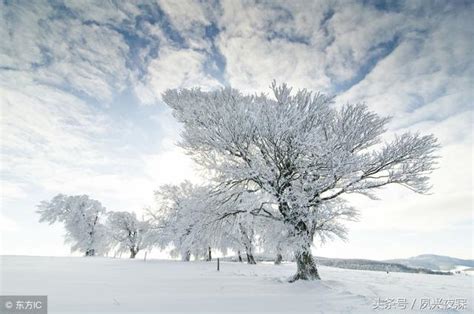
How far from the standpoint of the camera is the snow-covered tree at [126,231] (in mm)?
44219

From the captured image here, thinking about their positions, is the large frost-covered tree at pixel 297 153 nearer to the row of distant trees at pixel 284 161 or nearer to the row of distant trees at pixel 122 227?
the row of distant trees at pixel 284 161

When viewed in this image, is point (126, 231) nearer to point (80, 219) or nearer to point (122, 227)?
point (122, 227)

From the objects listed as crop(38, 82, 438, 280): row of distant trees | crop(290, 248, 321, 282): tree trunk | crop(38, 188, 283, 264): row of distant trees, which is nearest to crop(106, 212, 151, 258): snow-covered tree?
crop(38, 188, 283, 264): row of distant trees

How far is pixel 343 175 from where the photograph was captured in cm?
1185

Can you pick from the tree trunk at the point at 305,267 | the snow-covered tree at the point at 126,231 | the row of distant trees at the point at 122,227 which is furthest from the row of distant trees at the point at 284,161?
the snow-covered tree at the point at 126,231

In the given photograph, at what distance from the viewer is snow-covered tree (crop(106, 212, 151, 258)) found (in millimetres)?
44219

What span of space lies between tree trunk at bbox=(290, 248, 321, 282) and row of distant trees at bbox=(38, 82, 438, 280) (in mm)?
43

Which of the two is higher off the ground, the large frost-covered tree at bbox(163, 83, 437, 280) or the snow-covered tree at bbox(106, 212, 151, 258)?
the large frost-covered tree at bbox(163, 83, 437, 280)

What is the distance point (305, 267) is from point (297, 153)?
216 inches

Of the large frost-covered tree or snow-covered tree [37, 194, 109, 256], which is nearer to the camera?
the large frost-covered tree

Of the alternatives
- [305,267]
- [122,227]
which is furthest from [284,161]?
[122,227]

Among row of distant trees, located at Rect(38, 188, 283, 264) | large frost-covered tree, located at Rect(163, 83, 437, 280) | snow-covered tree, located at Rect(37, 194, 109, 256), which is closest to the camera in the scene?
large frost-covered tree, located at Rect(163, 83, 437, 280)

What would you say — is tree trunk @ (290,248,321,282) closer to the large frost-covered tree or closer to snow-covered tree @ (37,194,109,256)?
the large frost-covered tree

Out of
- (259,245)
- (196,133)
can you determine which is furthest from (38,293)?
(259,245)
